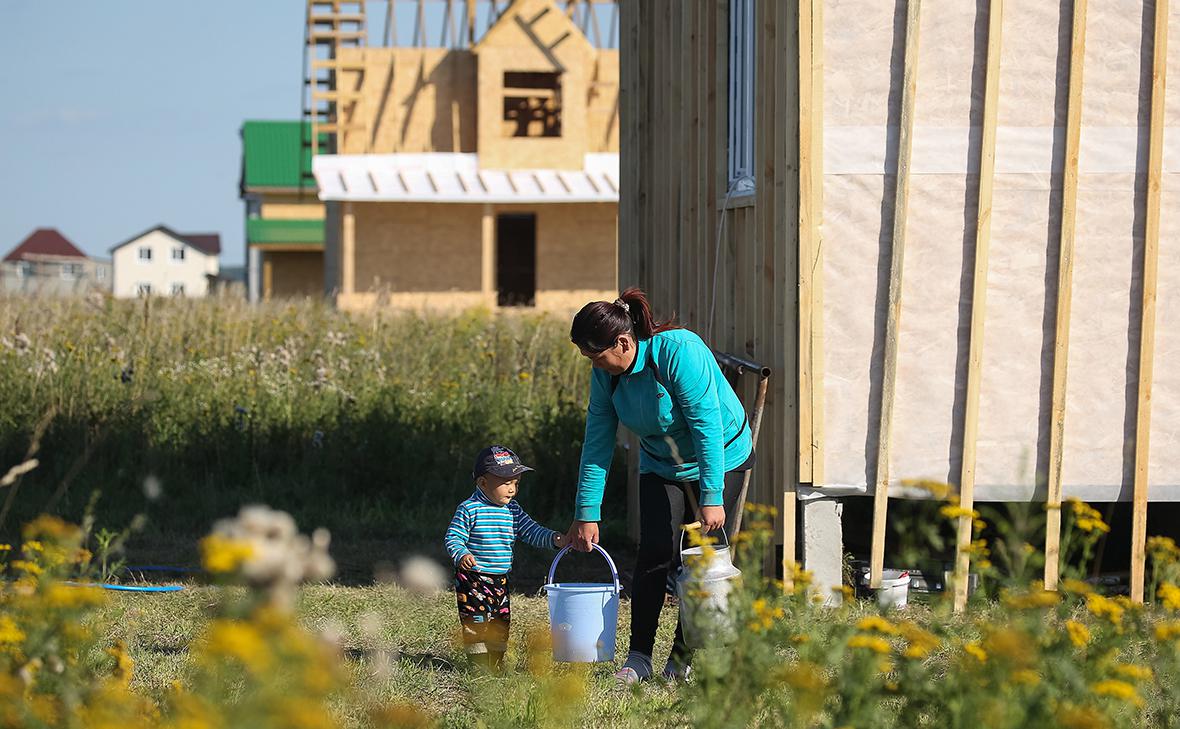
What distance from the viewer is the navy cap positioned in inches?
218

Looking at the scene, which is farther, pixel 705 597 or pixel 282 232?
pixel 282 232

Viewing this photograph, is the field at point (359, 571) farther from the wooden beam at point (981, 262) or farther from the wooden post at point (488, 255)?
the wooden post at point (488, 255)

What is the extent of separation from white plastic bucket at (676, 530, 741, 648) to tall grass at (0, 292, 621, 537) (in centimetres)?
400

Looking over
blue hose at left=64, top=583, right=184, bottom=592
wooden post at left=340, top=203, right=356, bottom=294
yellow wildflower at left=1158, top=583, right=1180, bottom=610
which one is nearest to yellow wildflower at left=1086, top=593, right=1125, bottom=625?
yellow wildflower at left=1158, top=583, right=1180, bottom=610

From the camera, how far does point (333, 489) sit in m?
9.66

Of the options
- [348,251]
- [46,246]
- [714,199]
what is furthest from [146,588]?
[46,246]

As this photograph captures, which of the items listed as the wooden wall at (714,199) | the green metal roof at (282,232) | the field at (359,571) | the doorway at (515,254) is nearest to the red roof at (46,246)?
the green metal roof at (282,232)

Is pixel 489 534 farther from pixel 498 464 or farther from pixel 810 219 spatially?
pixel 810 219

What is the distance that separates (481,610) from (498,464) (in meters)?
0.56

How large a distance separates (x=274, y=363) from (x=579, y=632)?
258 inches

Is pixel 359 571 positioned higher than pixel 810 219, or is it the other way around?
pixel 810 219

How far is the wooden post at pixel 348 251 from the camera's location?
26000mm

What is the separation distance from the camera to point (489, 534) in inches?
220

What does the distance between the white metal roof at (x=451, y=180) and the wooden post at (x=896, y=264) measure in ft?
65.0
